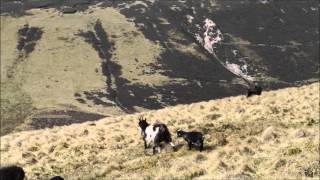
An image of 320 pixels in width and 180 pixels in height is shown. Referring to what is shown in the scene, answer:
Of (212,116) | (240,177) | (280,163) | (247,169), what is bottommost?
(212,116)

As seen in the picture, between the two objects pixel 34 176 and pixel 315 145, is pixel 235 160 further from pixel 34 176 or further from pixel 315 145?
pixel 34 176

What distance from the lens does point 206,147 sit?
25.0 m

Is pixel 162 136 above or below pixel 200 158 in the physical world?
below

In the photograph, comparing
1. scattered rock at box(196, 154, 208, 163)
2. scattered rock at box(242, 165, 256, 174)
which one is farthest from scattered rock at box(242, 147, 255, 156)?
scattered rock at box(242, 165, 256, 174)

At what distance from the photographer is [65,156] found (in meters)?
29.6

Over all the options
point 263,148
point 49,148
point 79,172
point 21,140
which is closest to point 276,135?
point 263,148

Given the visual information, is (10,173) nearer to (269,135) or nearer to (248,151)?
(248,151)

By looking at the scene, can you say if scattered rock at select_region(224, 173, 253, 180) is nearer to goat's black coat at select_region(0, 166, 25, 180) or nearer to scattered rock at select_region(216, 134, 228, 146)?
scattered rock at select_region(216, 134, 228, 146)

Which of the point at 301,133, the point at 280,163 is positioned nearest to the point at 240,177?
the point at 280,163

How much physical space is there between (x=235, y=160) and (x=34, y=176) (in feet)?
32.7

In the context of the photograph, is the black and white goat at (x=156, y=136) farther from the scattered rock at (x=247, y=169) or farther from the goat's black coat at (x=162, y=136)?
the scattered rock at (x=247, y=169)

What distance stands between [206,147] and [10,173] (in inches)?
355

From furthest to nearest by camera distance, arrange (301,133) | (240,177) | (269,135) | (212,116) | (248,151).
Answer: (212,116)
(269,135)
(301,133)
(248,151)
(240,177)

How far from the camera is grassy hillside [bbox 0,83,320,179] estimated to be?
19.5 metres
